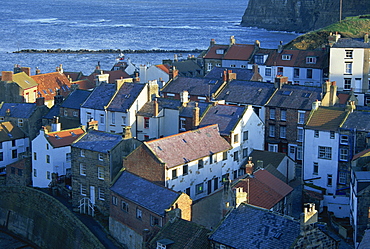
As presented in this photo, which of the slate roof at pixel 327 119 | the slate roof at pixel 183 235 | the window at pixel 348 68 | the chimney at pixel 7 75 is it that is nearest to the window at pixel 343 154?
the slate roof at pixel 327 119

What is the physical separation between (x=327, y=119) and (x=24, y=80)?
51.0m

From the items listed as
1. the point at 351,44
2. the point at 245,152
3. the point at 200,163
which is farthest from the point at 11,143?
the point at 351,44

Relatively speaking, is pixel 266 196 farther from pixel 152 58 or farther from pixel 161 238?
pixel 152 58

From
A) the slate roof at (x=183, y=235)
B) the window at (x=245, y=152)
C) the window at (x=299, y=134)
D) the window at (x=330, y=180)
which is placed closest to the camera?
the slate roof at (x=183, y=235)

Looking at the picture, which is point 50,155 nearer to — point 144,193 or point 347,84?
point 144,193

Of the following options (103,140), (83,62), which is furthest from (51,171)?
(83,62)

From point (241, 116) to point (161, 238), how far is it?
77.8 feet

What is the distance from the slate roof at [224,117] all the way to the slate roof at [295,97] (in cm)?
830

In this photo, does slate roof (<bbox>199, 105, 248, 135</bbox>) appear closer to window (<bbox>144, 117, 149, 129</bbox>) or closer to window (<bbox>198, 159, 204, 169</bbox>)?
window (<bbox>198, 159, 204, 169</bbox>)

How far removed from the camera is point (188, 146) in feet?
201

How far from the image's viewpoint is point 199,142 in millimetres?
62531

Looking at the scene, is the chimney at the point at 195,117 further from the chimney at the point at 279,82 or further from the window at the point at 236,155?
the chimney at the point at 279,82

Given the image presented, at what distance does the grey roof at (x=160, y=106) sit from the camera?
73375mm

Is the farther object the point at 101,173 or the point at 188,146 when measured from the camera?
the point at 188,146
